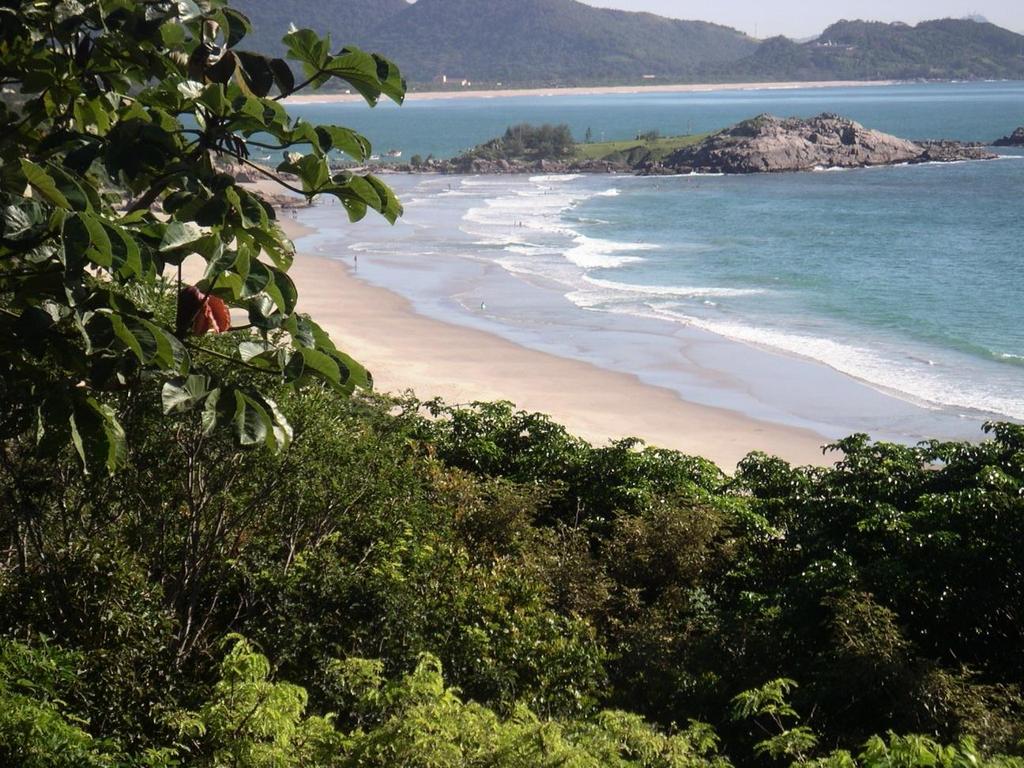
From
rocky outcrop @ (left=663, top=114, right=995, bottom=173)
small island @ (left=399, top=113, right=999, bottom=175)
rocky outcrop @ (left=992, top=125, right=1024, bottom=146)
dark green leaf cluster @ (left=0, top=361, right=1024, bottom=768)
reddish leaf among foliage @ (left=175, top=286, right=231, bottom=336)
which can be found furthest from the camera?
rocky outcrop @ (left=992, top=125, right=1024, bottom=146)

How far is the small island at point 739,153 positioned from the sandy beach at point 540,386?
194 ft

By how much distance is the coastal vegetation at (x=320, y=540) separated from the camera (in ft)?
9.68

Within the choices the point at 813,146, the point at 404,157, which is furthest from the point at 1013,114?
the point at 404,157

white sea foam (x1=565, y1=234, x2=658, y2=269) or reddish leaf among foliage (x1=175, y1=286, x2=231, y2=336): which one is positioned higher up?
reddish leaf among foliage (x1=175, y1=286, x2=231, y2=336)

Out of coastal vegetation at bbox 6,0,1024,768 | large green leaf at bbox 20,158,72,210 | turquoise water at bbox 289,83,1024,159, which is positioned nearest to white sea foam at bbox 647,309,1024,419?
coastal vegetation at bbox 6,0,1024,768

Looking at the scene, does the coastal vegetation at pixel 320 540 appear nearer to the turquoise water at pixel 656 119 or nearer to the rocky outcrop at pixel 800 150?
the rocky outcrop at pixel 800 150

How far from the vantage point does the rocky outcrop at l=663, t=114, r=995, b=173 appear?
8375 centimetres

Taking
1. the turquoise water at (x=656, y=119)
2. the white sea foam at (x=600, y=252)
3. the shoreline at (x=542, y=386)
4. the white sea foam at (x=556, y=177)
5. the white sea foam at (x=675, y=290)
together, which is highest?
the turquoise water at (x=656, y=119)

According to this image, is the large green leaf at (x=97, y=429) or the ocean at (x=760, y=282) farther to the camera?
the ocean at (x=760, y=282)

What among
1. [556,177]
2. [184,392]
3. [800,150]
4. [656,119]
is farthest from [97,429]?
[656,119]

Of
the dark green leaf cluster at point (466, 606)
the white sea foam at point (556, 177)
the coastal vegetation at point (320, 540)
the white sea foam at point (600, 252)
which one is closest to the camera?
the coastal vegetation at point (320, 540)

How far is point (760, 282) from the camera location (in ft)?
115

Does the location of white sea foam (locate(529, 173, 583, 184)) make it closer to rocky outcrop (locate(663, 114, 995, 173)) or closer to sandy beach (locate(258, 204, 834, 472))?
rocky outcrop (locate(663, 114, 995, 173))

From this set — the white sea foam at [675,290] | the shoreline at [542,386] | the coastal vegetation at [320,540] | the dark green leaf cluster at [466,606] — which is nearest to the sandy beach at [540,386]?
the shoreline at [542,386]
